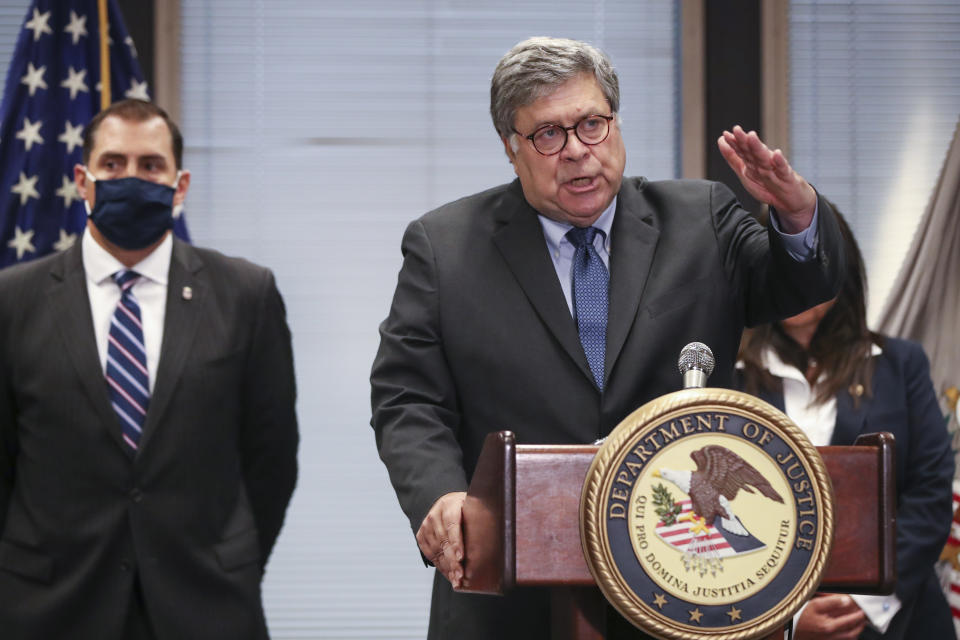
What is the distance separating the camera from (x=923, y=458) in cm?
290

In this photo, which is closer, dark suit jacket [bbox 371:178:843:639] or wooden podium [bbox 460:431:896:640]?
wooden podium [bbox 460:431:896:640]

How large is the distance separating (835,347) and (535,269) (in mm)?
1469

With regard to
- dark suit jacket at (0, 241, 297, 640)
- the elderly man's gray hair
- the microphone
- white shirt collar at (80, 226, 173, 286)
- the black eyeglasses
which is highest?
the elderly man's gray hair

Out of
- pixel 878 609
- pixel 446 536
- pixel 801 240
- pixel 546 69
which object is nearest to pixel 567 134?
pixel 546 69

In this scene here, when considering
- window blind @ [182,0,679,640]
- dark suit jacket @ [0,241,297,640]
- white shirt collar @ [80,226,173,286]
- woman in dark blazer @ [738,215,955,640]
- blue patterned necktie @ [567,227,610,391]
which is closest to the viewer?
blue patterned necktie @ [567,227,610,391]

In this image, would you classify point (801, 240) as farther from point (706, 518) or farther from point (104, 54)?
point (104, 54)

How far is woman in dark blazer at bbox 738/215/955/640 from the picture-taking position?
2807mm

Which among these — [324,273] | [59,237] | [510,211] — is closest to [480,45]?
[324,273]

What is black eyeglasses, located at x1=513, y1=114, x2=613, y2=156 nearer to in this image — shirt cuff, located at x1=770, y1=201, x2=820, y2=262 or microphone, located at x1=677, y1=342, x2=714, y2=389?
shirt cuff, located at x1=770, y1=201, x2=820, y2=262

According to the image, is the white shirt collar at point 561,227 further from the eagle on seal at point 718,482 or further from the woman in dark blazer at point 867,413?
the woman in dark blazer at point 867,413

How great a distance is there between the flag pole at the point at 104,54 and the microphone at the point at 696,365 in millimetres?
2895

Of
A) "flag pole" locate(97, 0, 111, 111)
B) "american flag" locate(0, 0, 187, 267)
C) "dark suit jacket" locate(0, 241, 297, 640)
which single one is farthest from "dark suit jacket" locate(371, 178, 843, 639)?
"flag pole" locate(97, 0, 111, 111)

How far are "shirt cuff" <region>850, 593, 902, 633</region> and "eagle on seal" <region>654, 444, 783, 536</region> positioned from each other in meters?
1.73

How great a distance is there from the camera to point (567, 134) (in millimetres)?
1805
